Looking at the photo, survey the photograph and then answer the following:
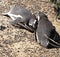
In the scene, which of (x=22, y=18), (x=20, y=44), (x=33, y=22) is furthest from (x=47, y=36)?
(x=22, y=18)

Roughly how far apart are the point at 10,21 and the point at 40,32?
1.15 m

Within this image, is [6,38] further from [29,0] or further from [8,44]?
[29,0]

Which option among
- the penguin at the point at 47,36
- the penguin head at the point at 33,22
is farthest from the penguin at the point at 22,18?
the penguin at the point at 47,36

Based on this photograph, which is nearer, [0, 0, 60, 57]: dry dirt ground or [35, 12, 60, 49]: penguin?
[0, 0, 60, 57]: dry dirt ground

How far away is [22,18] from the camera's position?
726cm

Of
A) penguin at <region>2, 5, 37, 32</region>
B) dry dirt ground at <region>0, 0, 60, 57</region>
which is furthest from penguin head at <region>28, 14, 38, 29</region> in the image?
dry dirt ground at <region>0, 0, 60, 57</region>

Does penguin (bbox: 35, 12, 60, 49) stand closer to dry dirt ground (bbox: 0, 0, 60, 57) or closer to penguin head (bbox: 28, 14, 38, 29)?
dry dirt ground (bbox: 0, 0, 60, 57)

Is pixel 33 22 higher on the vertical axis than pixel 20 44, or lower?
higher

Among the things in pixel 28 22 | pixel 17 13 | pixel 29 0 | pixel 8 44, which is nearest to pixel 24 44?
pixel 8 44

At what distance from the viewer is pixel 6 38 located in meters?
6.45

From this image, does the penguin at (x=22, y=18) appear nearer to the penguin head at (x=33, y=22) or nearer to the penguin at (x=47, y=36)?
the penguin head at (x=33, y=22)

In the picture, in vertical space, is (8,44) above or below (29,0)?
below

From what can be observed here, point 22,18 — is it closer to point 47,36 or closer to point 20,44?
point 20,44

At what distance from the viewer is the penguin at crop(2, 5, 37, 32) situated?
689cm
